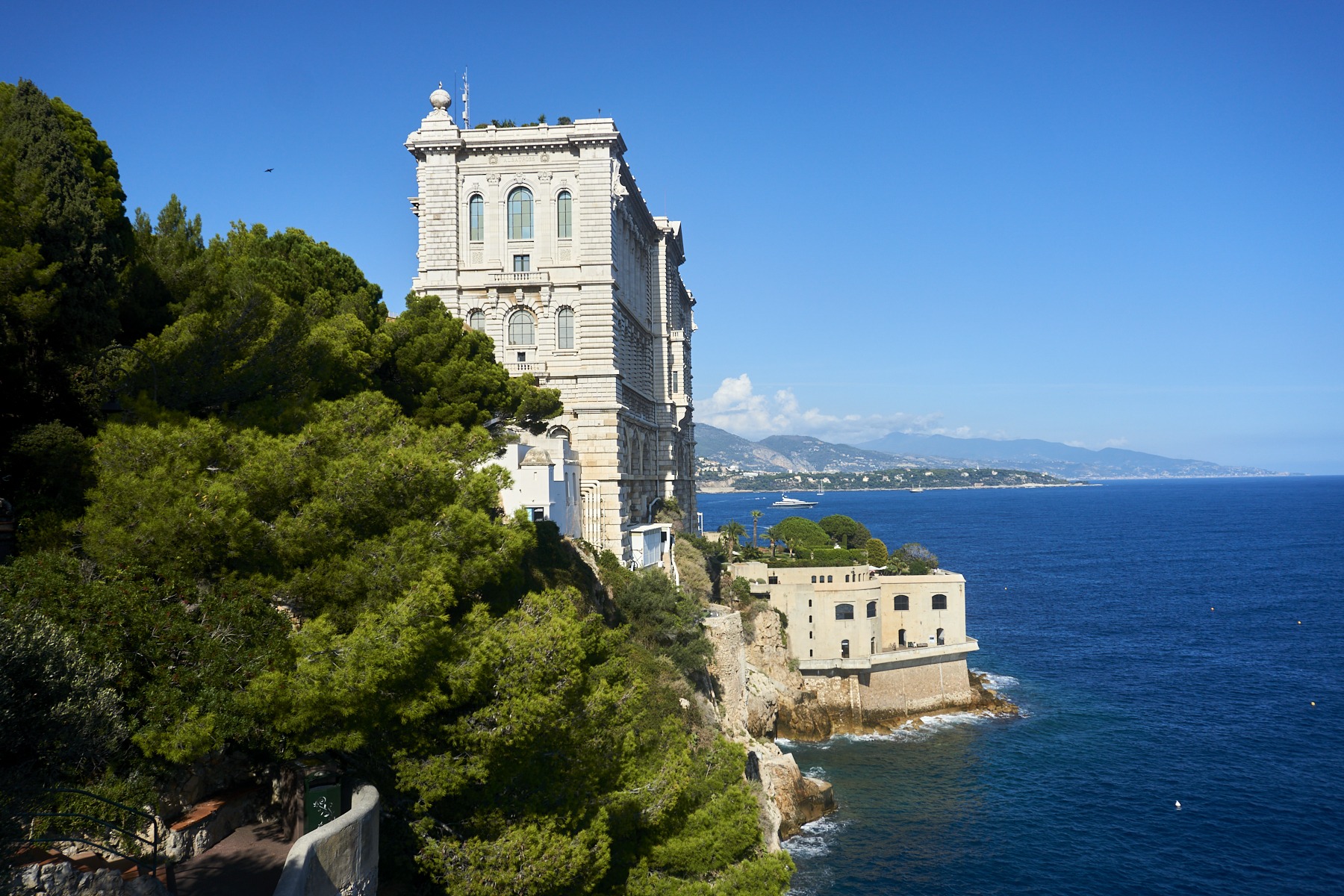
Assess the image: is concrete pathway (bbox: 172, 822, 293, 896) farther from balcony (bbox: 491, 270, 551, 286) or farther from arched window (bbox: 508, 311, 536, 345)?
balcony (bbox: 491, 270, 551, 286)

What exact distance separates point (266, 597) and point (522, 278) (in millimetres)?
26148

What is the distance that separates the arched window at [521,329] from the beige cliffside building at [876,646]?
24168 millimetres

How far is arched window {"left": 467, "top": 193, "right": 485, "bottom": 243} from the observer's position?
39406 mm

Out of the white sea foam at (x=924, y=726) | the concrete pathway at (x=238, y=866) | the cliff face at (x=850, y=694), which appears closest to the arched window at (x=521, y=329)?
the cliff face at (x=850, y=694)

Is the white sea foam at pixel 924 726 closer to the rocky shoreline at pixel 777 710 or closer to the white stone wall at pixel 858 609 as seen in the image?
the rocky shoreline at pixel 777 710

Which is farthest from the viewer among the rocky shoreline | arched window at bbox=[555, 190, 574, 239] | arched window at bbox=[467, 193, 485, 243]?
arched window at bbox=[467, 193, 485, 243]

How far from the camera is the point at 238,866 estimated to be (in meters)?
12.8

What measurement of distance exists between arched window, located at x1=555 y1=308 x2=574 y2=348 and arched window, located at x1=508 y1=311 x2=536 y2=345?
1047mm

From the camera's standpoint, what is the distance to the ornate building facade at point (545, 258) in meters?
38.6

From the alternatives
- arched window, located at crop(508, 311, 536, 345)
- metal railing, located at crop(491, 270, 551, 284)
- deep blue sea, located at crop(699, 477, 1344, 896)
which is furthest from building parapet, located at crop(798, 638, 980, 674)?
metal railing, located at crop(491, 270, 551, 284)

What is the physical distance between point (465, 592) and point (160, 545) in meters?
4.81

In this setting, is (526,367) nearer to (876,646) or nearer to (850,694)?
(850,694)

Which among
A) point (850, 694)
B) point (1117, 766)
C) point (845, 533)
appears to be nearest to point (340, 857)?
point (1117, 766)

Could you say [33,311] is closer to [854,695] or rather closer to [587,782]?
[587,782]
